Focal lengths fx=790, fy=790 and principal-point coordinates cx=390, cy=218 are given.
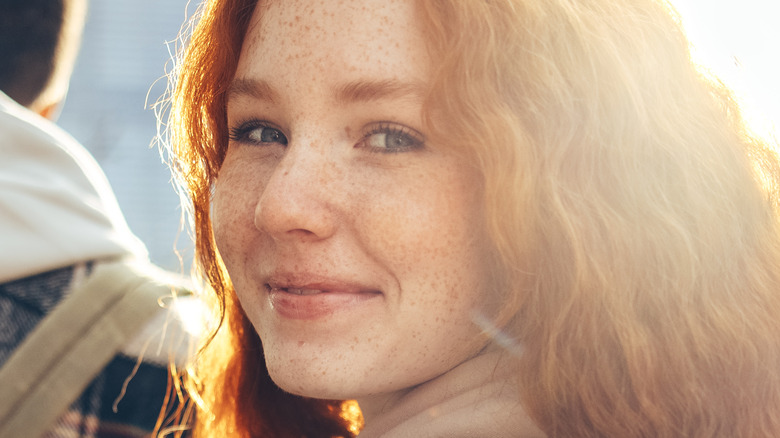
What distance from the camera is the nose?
4.31ft

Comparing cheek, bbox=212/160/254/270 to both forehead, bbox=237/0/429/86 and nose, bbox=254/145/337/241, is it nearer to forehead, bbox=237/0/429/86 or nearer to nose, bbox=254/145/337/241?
nose, bbox=254/145/337/241

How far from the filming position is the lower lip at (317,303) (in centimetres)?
136

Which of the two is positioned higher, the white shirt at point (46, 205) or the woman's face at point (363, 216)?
the woman's face at point (363, 216)

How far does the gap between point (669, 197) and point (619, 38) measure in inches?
11.0

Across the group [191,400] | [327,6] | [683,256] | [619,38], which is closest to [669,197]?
[683,256]

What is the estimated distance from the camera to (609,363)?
1255 mm

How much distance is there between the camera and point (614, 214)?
1268mm

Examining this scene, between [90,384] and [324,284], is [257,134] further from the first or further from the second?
[90,384]

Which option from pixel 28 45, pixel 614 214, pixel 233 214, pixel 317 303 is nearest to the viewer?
pixel 614 214

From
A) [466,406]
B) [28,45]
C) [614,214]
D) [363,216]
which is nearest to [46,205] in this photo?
A: [28,45]

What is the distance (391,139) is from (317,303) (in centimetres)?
31

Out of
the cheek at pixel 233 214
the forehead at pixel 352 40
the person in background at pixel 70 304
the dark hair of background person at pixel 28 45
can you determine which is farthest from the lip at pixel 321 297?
the dark hair of background person at pixel 28 45

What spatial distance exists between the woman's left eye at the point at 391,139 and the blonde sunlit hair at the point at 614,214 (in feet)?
0.17

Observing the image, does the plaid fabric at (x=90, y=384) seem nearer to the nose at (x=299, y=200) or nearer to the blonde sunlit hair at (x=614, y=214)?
the nose at (x=299, y=200)
